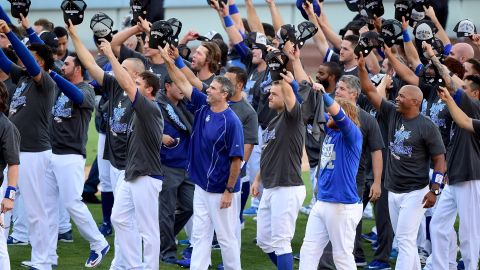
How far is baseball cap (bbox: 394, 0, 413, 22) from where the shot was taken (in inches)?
424

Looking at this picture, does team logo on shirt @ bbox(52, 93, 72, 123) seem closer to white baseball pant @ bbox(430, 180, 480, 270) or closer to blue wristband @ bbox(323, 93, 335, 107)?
blue wristband @ bbox(323, 93, 335, 107)

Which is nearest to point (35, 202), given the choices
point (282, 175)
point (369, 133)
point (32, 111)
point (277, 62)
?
point (32, 111)

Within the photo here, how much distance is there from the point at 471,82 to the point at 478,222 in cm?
138

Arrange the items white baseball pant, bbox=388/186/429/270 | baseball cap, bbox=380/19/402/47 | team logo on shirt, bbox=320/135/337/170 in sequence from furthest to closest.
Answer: baseball cap, bbox=380/19/402/47, white baseball pant, bbox=388/186/429/270, team logo on shirt, bbox=320/135/337/170

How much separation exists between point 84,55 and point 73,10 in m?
0.44

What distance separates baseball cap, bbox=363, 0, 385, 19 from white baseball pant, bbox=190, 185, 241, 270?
2.62 metres

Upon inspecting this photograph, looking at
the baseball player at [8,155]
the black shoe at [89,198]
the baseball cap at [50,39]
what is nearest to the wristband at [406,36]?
the baseball cap at [50,39]

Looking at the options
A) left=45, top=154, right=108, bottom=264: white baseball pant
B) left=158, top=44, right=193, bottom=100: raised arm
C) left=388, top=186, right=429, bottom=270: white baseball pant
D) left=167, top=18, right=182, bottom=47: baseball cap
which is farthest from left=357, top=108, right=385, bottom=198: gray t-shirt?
left=45, top=154, right=108, bottom=264: white baseball pant

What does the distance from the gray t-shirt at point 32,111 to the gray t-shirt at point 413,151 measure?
346 centimetres

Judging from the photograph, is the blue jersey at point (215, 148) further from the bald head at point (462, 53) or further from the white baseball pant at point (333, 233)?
the bald head at point (462, 53)

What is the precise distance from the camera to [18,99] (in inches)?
411

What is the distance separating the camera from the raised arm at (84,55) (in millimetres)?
9820

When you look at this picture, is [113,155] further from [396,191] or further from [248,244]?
[396,191]

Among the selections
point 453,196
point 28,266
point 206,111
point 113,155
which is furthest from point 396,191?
point 28,266
